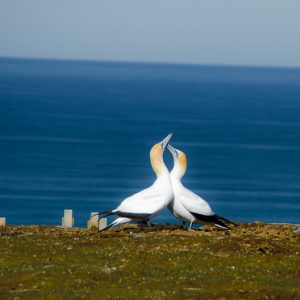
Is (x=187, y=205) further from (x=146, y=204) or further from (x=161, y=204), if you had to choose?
(x=146, y=204)

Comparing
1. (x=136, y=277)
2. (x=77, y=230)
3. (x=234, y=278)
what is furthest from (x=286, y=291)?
(x=77, y=230)

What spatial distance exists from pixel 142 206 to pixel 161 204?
460 millimetres

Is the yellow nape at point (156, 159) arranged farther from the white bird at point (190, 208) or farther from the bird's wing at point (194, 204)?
the bird's wing at point (194, 204)

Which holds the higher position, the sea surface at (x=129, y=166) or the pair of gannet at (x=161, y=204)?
the sea surface at (x=129, y=166)

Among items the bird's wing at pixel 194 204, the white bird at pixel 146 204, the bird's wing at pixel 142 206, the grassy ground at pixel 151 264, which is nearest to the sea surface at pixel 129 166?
the bird's wing at pixel 194 204

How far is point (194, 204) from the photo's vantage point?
1121 inches

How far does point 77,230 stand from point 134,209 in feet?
7.21

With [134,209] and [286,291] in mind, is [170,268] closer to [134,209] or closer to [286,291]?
[286,291]

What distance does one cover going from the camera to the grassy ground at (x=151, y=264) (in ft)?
68.0

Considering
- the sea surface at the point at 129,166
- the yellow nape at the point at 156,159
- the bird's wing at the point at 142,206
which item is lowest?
the bird's wing at the point at 142,206

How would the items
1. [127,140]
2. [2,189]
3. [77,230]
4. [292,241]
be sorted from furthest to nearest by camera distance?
1. [127,140]
2. [2,189]
3. [77,230]
4. [292,241]

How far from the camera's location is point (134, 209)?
91.6 feet

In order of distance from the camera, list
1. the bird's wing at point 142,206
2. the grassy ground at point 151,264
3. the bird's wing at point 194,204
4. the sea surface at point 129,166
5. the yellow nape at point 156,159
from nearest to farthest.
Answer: the grassy ground at point 151,264
the bird's wing at point 142,206
the bird's wing at point 194,204
the yellow nape at point 156,159
the sea surface at point 129,166

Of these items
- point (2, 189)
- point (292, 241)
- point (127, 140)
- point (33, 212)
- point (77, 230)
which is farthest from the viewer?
point (127, 140)
